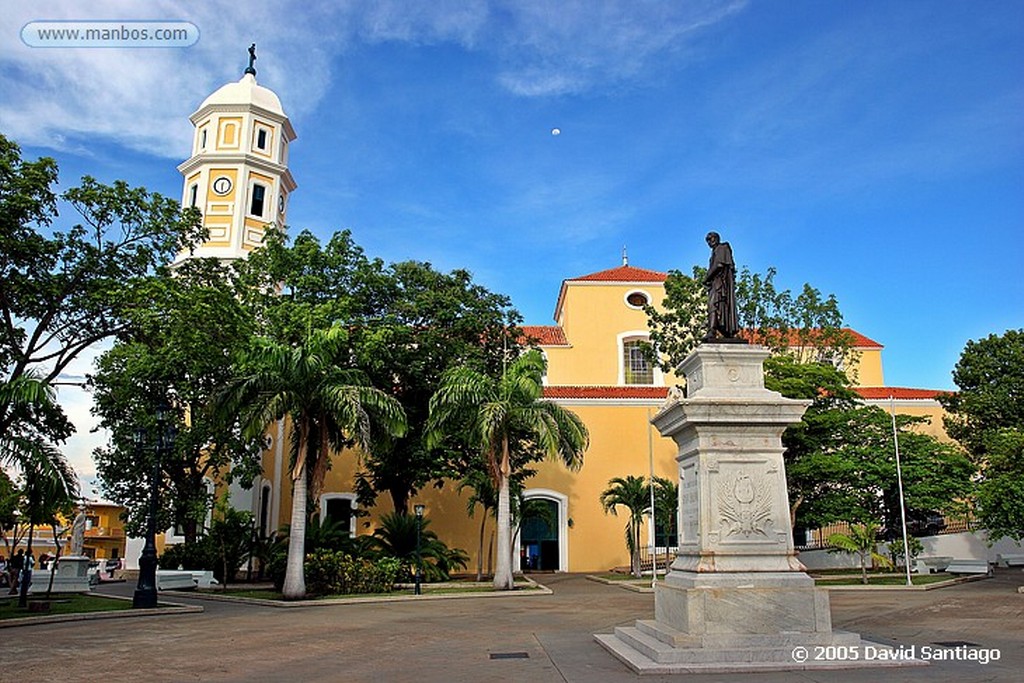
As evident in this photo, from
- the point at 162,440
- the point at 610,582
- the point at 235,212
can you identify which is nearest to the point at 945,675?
the point at 162,440

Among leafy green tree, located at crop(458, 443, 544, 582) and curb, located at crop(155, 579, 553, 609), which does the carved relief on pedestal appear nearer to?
curb, located at crop(155, 579, 553, 609)

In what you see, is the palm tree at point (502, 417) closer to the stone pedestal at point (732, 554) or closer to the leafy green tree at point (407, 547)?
the leafy green tree at point (407, 547)

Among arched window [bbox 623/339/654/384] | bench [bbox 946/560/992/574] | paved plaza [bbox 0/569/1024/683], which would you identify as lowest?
paved plaza [bbox 0/569/1024/683]

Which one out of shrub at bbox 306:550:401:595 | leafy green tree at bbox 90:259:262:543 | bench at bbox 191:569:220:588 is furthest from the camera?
bench at bbox 191:569:220:588

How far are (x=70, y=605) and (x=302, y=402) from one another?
21.0ft

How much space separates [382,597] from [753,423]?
12.5 m

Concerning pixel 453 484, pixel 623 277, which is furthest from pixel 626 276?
pixel 453 484

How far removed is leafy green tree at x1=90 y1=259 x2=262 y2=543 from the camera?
1628cm

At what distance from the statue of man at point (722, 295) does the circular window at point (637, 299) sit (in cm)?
2540

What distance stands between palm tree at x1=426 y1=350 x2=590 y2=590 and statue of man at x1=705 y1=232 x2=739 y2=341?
10.7 m

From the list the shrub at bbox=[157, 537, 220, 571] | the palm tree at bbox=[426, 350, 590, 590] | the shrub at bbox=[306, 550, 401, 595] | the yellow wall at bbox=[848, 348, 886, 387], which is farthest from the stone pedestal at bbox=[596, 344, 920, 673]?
the yellow wall at bbox=[848, 348, 886, 387]

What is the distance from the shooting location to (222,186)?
32062 mm

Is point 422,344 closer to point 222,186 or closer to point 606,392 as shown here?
point 606,392

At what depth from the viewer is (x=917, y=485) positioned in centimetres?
2369
